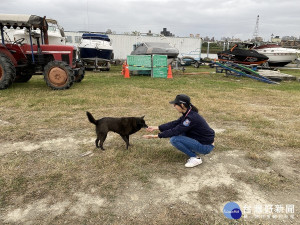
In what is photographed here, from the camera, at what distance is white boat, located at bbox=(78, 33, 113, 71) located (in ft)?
46.2

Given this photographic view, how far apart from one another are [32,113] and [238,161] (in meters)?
4.96

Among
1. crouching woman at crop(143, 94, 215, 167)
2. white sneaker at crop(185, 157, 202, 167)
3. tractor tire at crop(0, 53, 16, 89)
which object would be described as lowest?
white sneaker at crop(185, 157, 202, 167)

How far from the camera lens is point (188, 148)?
132 inches

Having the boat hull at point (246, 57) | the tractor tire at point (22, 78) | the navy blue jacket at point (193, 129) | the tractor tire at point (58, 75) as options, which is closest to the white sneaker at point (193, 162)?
the navy blue jacket at point (193, 129)

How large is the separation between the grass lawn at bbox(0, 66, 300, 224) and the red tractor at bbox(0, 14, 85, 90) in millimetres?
2527

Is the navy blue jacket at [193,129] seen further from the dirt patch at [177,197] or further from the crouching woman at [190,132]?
the dirt patch at [177,197]

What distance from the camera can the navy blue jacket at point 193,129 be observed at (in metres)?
3.15

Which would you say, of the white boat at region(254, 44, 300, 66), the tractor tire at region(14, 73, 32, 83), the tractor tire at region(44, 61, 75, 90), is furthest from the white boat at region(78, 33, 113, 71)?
the white boat at region(254, 44, 300, 66)

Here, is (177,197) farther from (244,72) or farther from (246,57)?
(246,57)

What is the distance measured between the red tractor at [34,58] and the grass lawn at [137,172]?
253cm

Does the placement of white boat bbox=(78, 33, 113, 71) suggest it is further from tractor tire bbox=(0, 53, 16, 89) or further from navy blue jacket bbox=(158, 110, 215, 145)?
navy blue jacket bbox=(158, 110, 215, 145)

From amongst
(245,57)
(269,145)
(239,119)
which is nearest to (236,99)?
(239,119)

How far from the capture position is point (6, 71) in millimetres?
7707

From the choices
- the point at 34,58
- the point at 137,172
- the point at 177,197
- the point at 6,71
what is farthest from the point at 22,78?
the point at 177,197
